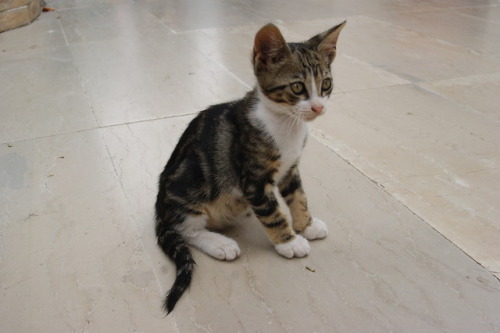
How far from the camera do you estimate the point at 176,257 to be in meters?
2.39

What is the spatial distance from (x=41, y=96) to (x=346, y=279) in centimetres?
343

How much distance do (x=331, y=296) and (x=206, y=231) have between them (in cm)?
72

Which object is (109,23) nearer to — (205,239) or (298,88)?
(205,239)

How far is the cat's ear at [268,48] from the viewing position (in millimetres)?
2195

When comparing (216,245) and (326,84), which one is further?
(216,245)

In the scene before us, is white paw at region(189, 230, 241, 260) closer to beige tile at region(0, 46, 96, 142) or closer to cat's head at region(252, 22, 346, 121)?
cat's head at region(252, 22, 346, 121)

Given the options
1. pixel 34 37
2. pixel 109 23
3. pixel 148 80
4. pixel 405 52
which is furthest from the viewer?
pixel 109 23

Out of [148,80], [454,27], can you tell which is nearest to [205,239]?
[148,80]

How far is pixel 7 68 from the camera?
5.28 meters

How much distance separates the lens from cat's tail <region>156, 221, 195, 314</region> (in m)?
2.18

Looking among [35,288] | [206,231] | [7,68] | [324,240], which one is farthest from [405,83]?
[7,68]

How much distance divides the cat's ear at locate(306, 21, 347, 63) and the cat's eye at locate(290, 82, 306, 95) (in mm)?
234

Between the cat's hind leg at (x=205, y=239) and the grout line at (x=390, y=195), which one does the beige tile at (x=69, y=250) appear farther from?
the grout line at (x=390, y=195)

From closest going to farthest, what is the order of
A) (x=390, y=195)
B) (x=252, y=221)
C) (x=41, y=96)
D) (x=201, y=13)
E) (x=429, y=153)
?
(x=252, y=221)
(x=390, y=195)
(x=429, y=153)
(x=41, y=96)
(x=201, y=13)
